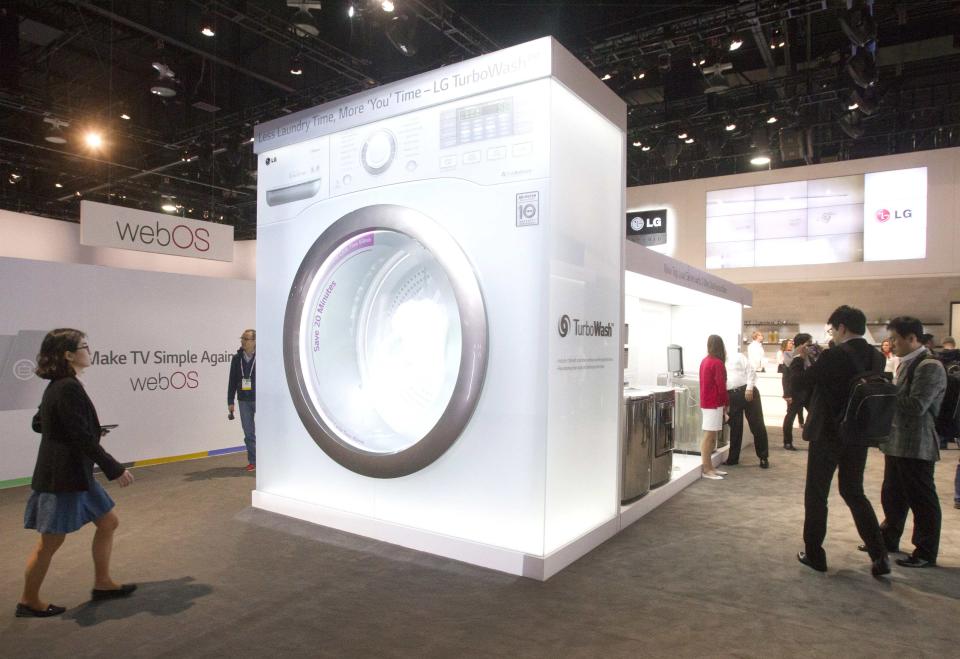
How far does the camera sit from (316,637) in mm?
2514

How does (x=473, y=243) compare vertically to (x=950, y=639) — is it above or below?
above

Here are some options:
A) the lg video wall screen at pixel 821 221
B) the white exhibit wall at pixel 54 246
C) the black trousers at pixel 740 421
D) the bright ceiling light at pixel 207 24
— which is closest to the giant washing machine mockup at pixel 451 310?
the bright ceiling light at pixel 207 24

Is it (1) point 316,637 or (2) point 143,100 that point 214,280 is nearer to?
(2) point 143,100

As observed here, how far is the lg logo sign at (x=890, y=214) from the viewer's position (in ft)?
30.7

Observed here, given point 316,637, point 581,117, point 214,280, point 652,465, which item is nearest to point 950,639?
point 652,465

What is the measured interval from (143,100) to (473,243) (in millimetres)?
8544

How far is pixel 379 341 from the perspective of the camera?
4387 millimetres

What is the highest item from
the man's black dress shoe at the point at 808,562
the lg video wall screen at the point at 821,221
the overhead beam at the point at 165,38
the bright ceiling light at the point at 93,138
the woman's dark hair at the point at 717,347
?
the overhead beam at the point at 165,38

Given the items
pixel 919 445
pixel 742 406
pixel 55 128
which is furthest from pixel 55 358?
pixel 55 128

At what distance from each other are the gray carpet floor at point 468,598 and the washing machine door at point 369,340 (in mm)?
707

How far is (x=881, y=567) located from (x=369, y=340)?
11.1ft

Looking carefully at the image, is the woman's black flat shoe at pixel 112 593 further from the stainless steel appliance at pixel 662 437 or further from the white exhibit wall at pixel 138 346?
the stainless steel appliance at pixel 662 437

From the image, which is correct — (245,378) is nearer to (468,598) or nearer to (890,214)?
(468,598)

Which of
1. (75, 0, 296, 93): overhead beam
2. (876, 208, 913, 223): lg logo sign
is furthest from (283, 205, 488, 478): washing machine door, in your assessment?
(876, 208, 913, 223): lg logo sign
